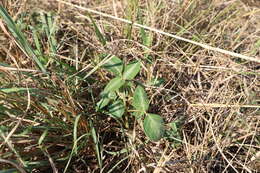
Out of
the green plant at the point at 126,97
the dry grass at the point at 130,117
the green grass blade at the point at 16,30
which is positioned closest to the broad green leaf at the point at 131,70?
the green plant at the point at 126,97

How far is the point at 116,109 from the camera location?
3.19ft

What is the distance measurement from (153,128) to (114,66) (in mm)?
245

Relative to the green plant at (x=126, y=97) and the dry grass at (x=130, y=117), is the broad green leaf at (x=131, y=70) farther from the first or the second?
the dry grass at (x=130, y=117)

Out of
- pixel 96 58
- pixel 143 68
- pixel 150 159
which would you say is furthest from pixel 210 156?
pixel 96 58

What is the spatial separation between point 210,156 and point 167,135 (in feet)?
0.53

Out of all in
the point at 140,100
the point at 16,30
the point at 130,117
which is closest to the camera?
the point at 16,30

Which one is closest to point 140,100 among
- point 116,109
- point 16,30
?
point 116,109

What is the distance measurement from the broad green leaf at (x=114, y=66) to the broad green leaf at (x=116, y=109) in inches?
3.9

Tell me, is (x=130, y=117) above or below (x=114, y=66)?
below

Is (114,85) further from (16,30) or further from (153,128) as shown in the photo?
(16,30)

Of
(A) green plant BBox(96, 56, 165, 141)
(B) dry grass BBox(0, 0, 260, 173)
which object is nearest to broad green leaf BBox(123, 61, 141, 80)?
(A) green plant BBox(96, 56, 165, 141)

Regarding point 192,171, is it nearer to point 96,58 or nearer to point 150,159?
point 150,159

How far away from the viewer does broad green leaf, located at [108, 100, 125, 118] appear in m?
0.96

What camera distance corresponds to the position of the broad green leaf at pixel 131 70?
0.96 m
